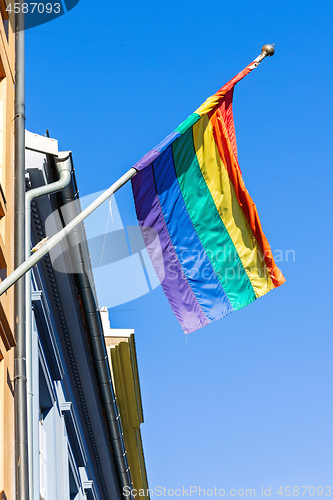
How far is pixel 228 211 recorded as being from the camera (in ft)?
37.7

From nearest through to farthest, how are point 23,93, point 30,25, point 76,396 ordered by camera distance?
1. point 23,93
2. point 30,25
3. point 76,396

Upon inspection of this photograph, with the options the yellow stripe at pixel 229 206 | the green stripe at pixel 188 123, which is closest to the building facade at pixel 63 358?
the green stripe at pixel 188 123

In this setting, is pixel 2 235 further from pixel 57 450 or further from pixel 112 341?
pixel 112 341

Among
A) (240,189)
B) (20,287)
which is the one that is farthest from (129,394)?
(20,287)

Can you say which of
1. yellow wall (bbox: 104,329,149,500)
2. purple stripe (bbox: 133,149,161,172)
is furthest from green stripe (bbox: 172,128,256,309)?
yellow wall (bbox: 104,329,149,500)

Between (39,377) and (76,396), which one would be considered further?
(76,396)

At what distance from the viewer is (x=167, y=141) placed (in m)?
10.9

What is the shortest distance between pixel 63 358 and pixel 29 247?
4381 mm

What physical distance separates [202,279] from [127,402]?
8.38 metres

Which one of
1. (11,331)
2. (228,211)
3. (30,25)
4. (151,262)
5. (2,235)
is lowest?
(11,331)

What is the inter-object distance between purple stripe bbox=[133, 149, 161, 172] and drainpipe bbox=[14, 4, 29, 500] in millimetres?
1428

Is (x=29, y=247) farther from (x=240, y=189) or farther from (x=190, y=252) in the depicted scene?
(x=240, y=189)

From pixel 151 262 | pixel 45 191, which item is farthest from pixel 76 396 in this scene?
pixel 45 191

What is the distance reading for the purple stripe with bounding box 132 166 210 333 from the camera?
1103 centimetres
